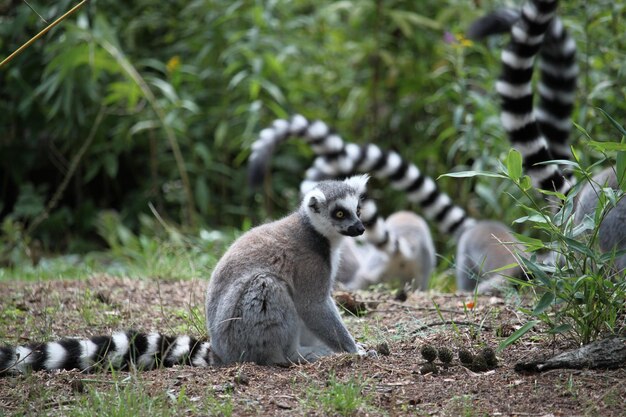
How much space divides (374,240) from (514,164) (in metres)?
4.12

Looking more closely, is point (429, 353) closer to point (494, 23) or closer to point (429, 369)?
point (429, 369)

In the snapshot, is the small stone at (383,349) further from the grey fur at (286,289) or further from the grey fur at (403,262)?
the grey fur at (403,262)

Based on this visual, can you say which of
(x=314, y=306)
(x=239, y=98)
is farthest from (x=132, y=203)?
(x=314, y=306)

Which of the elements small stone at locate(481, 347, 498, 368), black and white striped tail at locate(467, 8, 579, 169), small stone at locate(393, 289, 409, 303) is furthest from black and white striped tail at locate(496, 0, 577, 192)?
small stone at locate(481, 347, 498, 368)

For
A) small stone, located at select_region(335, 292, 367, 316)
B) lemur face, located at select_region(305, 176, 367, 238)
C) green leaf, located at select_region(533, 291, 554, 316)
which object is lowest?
small stone, located at select_region(335, 292, 367, 316)

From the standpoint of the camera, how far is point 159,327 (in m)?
4.66

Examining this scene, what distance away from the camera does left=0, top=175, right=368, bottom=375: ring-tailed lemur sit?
3756 mm

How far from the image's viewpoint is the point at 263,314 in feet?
13.0

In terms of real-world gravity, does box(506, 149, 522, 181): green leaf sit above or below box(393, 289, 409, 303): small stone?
above

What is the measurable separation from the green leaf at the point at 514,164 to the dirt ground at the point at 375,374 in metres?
0.90

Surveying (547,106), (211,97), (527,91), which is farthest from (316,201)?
(211,97)

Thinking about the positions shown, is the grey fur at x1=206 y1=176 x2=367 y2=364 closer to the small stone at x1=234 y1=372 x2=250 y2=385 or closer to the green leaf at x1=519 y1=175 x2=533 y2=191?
the small stone at x1=234 y1=372 x2=250 y2=385

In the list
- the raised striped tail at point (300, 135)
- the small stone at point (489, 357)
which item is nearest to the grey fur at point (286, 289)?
the small stone at point (489, 357)

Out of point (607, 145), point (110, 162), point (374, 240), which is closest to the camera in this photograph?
point (607, 145)
